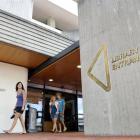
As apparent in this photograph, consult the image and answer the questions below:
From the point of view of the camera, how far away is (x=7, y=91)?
902 centimetres

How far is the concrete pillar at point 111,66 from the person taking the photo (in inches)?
131

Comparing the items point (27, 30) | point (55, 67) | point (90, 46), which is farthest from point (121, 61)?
point (55, 67)

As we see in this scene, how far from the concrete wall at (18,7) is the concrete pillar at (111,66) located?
946cm

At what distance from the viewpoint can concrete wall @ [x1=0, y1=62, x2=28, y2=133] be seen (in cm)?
876

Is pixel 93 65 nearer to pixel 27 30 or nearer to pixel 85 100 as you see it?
pixel 85 100

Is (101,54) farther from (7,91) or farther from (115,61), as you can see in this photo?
(7,91)

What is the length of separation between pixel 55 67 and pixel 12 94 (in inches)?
78.4

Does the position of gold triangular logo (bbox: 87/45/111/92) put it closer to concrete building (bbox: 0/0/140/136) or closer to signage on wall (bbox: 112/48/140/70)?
concrete building (bbox: 0/0/140/136)

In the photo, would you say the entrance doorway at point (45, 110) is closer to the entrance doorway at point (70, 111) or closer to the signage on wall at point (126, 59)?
the entrance doorway at point (70, 111)

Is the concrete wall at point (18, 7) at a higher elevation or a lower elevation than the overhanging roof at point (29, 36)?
higher

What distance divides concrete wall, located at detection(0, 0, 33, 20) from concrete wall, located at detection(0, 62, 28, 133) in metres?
4.70

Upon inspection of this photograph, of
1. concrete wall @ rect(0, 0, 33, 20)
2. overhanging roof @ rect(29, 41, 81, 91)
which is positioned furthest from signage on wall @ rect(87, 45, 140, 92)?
concrete wall @ rect(0, 0, 33, 20)

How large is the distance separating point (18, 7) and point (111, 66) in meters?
11.0

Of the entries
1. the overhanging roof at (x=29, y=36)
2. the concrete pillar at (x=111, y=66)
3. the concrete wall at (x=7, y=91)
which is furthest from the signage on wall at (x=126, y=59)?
the concrete wall at (x=7, y=91)
